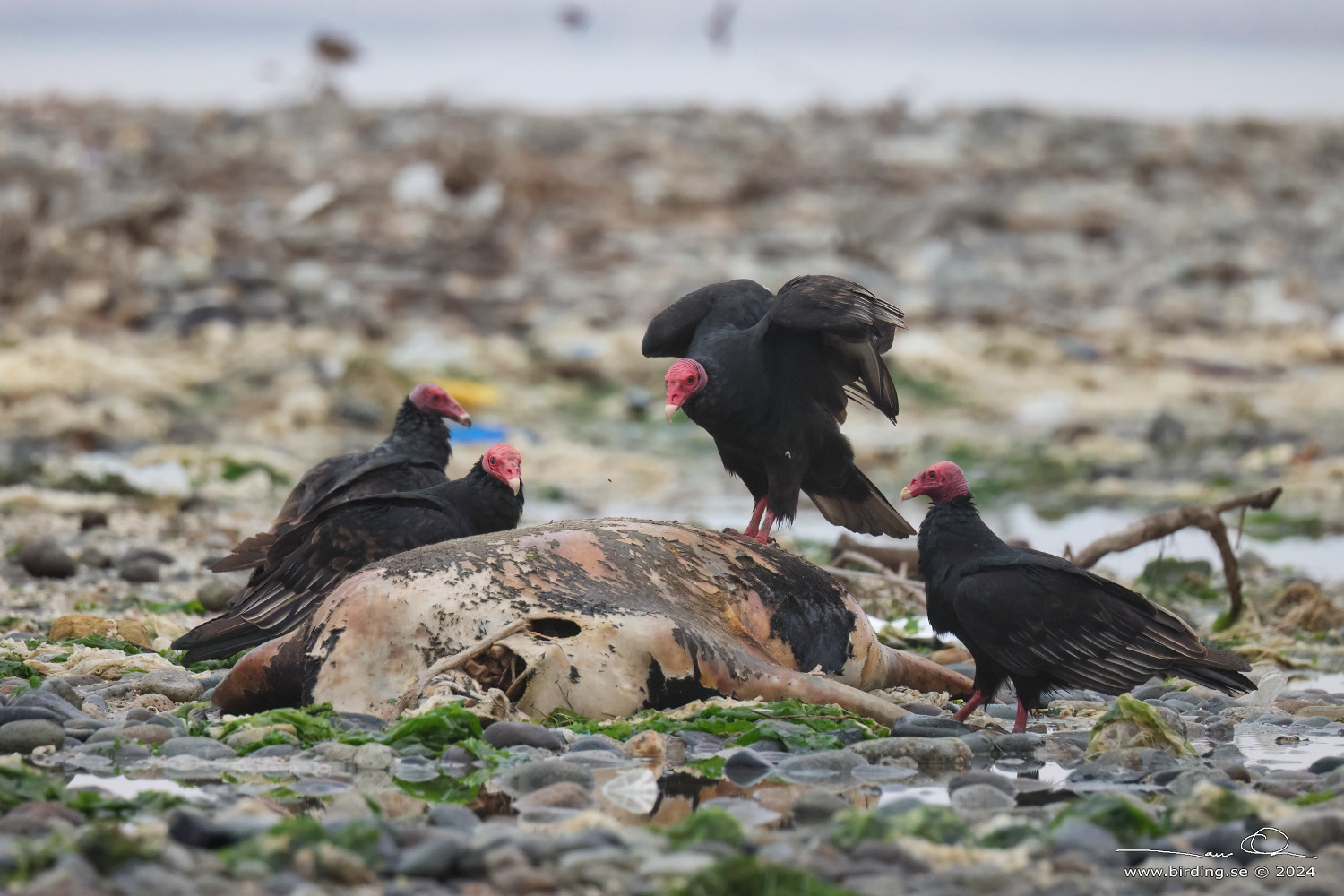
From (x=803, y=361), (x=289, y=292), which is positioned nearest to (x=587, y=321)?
(x=289, y=292)

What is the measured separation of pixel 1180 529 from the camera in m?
6.31

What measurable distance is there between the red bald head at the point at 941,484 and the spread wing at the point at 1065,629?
44 centimetres

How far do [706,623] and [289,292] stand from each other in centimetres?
1165

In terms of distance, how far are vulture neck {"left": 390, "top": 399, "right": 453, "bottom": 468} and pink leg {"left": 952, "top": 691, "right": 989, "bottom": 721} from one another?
2.60 metres

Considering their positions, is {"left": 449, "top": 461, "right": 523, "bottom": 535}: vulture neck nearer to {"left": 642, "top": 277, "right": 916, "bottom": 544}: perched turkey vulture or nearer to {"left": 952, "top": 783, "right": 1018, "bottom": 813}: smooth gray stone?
{"left": 642, "top": 277, "right": 916, "bottom": 544}: perched turkey vulture

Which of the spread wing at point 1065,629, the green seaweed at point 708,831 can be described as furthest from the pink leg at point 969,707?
the green seaweed at point 708,831

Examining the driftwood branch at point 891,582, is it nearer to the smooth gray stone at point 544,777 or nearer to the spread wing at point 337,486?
the spread wing at point 337,486

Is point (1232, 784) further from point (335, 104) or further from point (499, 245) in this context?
point (335, 104)

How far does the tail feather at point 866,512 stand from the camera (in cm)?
611

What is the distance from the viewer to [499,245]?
61.5 ft

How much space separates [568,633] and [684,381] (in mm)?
1362

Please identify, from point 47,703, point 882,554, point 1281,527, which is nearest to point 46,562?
point 47,703

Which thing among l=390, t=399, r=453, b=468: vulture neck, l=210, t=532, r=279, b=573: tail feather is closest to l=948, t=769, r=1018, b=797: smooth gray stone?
l=210, t=532, r=279, b=573: tail feather

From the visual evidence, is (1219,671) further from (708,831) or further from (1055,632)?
(708,831)
